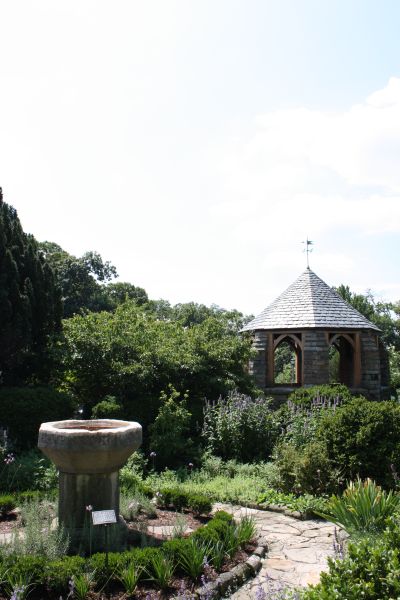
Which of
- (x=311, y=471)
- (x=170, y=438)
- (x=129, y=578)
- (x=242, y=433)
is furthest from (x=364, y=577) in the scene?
(x=242, y=433)

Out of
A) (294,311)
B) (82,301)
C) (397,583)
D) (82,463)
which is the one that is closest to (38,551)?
(82,463)

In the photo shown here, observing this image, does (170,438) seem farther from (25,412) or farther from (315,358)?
(315,358)

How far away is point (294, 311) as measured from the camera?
54.9 ft

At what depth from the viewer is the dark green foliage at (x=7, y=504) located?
6.16 meters

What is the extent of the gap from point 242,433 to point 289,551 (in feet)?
13.5

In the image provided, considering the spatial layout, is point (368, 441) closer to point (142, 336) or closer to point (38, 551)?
point (38, 551)

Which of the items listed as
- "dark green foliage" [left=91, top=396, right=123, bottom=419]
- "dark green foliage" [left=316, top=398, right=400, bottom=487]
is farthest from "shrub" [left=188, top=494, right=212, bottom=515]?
"dark green foliage" [left=91, top=396, right=123, bottom=419]

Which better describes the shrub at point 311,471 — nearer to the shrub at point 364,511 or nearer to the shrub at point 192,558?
the shrub at point 364,511

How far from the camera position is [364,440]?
7.20 meters

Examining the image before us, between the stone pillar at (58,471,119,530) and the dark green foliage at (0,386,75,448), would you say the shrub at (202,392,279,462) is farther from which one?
the stone pillar at (58,471,119,530)

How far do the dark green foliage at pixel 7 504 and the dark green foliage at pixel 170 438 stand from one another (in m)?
3.09

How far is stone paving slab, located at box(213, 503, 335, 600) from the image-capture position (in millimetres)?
4512

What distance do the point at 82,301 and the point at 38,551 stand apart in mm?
26723

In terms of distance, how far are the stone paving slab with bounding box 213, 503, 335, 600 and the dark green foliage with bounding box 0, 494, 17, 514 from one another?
243cm
